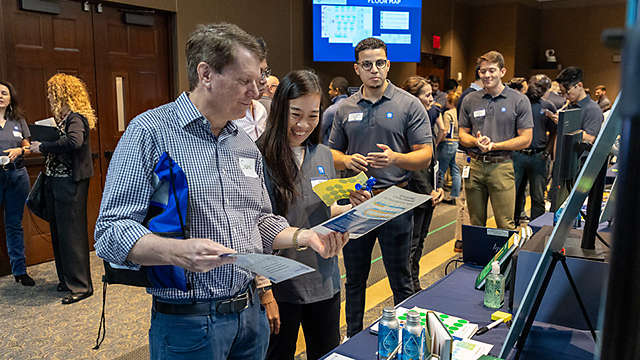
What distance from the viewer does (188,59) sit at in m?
1.27

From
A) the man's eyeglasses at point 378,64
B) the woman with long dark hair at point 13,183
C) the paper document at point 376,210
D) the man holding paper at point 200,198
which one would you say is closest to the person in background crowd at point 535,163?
the man's eyeglasses at point 378,64

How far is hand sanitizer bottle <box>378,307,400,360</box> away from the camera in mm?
1321

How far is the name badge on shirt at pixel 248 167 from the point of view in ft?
4.52

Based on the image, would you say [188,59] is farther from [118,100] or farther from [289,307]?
[118,100]

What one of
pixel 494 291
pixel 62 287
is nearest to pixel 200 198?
pixel 494 291

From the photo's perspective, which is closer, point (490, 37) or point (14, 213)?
point (14, 213)

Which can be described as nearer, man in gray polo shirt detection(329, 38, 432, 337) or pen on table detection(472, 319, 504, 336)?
pen on table detection(472, 319, 504, 336)

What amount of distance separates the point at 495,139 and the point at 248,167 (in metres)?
3.04

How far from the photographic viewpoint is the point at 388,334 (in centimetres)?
132

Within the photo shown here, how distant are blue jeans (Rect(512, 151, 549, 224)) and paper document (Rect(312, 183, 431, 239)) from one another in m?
3.96

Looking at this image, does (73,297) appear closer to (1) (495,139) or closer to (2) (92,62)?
(2) (92,62)

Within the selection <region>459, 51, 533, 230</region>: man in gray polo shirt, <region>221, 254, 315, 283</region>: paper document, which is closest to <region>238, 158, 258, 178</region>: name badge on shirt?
<region>221, 254, 315, 283</region>: paper document

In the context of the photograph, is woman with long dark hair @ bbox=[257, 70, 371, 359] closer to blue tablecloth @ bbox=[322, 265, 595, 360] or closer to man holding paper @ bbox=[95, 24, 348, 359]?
blue tablecloth @ bbox=[322, 265, 595, 360]

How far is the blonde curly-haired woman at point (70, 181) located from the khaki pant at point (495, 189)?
2881 millimetres
